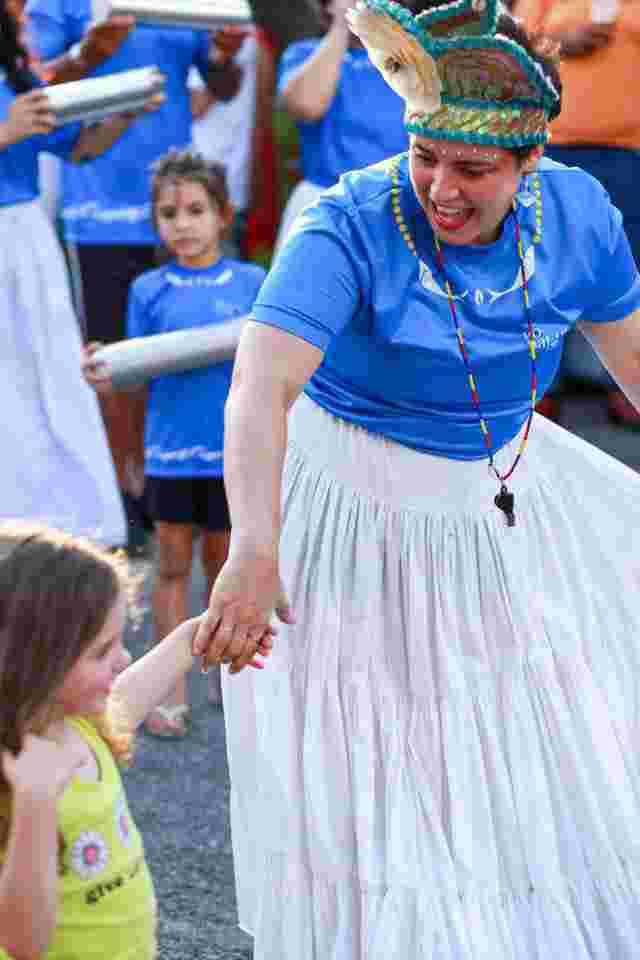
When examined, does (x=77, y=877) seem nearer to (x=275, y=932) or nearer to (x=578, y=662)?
(x=275, y=932)

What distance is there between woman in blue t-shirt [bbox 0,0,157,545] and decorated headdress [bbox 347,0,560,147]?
272cm

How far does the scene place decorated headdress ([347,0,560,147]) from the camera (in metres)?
2.56

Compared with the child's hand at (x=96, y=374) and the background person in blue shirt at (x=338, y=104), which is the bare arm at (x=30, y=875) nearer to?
the child's hand at (x=96, y=374)

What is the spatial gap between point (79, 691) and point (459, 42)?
1.12 metres

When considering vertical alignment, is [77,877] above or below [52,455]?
above

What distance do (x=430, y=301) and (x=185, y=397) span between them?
1.94 meters

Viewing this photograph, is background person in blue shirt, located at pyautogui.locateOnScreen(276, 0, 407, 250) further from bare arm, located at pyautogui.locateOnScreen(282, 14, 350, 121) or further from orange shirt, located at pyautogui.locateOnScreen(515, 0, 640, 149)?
orange shirt, located at pyautogui.locateOnScreen(515, 0, 640, 149)

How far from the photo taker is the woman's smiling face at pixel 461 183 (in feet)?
8.52

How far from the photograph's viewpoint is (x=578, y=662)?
293 cm

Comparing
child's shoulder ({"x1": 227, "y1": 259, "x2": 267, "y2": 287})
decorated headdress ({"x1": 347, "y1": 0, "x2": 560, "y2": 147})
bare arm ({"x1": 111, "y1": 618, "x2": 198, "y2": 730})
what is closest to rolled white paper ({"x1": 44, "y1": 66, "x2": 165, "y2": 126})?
child's shoulder ({"x1": 227, "y1": 259, "x2": 267, "y2": 287})

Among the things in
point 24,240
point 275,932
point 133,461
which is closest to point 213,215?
point 24,240

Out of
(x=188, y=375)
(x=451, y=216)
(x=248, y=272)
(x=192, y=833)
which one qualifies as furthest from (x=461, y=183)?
(x=248, y=272)

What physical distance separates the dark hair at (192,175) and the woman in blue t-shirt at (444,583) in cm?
191

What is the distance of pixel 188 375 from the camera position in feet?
14.9
